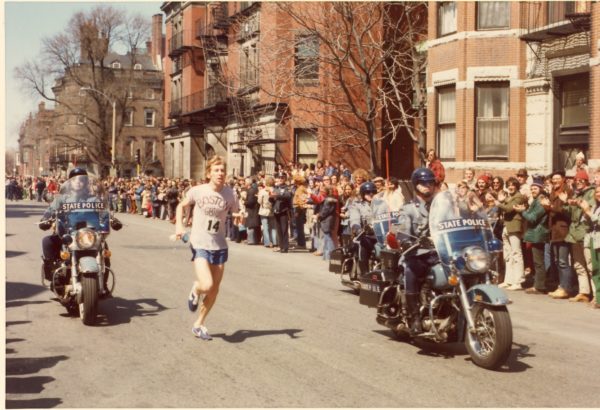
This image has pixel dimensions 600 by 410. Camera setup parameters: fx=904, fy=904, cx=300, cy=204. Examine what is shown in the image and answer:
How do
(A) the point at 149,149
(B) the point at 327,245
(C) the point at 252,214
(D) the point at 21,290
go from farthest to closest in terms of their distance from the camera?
(A) the point at 149,149 < (C) the point at 252,214 < (B) the point at 327,245 < (D) the point at 21,290

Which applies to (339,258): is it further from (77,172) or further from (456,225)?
(456,225)

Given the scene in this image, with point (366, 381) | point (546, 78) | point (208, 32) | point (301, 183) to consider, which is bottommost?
point (366, 381)

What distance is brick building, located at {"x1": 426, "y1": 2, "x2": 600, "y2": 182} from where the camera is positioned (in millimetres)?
21109

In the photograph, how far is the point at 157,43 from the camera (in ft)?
310

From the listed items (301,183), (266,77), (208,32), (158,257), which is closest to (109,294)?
(158,257)

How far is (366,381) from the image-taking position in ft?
25.6

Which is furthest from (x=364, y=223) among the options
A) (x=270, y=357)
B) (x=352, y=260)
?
(x=270, y=357)

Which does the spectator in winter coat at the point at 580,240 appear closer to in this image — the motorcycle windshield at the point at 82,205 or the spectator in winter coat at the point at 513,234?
the spectator in winter coat at the point at 513,234

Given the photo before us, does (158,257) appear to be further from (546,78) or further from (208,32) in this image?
(208,32)

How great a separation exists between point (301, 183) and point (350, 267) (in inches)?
355

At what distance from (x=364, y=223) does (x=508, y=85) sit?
10448mm

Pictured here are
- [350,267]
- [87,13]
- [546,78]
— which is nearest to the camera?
[350,267]

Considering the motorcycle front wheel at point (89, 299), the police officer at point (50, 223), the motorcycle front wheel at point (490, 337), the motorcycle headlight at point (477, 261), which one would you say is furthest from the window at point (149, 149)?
the motorcycle front wheel at point (490, 337)

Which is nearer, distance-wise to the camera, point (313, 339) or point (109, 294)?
point (313, 339)
